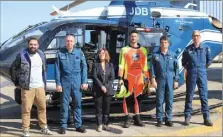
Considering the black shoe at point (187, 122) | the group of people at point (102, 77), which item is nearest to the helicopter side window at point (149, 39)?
the group of people at point (102, 77)

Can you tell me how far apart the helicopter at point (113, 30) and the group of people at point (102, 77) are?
2.63 ft

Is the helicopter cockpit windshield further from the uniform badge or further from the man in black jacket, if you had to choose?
the uniform badge

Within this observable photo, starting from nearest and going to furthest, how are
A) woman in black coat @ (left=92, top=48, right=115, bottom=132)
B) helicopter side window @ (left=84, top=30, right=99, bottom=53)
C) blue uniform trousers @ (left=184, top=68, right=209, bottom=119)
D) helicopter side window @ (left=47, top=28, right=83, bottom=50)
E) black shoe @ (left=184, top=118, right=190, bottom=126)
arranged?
woman in black coat @ (left=92, top=48, right=115, bottom=132), blue uniform trousers @ (left=184, top=68, right=209, bottom=119), black shoe @ (left=184, top=118, right=190, bottom=126), helicopter side window @ (left=47, top=28, right=83, bottom=50), helicopter side window @ (left=84, top=30, right=99, bottom=53)

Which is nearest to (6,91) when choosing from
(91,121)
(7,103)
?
(7,103)

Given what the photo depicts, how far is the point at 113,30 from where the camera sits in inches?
317

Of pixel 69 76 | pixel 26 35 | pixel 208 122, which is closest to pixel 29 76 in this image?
pixel 69 76

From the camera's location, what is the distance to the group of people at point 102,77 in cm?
616

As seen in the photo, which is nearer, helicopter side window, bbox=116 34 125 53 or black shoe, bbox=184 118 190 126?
black shoe, bbox=184 118 190 126

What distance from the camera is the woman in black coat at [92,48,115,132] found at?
6.45 m

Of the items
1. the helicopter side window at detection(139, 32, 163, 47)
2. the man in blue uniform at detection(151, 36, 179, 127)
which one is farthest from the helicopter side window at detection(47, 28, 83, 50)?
the man in blue uniform at detection(151, 36, 179, 127)

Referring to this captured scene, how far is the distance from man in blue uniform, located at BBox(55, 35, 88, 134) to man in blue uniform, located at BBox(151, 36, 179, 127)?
1.46 m

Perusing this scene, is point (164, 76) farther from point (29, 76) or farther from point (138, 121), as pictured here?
point (29, 76)

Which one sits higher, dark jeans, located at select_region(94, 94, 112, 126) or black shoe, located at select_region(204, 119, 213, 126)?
dark jeans, located at select_region(94, 94, 112, 126)

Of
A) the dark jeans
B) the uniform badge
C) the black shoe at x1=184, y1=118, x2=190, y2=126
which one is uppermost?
the uniform badge
